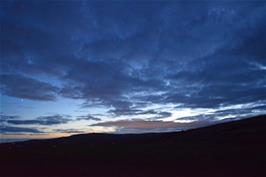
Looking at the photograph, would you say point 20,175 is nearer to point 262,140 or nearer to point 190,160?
point 190,160

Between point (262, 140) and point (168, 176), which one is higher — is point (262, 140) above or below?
above

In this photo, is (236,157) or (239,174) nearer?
(239,174)

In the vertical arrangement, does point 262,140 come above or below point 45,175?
above

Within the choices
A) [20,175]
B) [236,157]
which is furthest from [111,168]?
[236,157]

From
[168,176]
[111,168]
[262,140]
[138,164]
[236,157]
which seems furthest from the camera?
[262,140]

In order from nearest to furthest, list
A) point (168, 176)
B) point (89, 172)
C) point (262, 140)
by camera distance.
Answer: point (168, 176)
point (89, 172)
point (262, 140)

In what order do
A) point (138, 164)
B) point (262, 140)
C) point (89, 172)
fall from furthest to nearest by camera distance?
1. point (262, 140)
2. point (138, 164)
3. point (89, 172)

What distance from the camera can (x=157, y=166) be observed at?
26203 mm

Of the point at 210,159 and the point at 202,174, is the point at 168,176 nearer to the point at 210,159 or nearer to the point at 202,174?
the point at 202,174

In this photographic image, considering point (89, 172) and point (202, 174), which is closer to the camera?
point (202, 174)

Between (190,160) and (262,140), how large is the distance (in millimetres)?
18237

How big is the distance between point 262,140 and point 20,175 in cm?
3358

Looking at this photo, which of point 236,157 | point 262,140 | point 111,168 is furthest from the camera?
point 262,140

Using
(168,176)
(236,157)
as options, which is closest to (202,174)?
(168,176)
